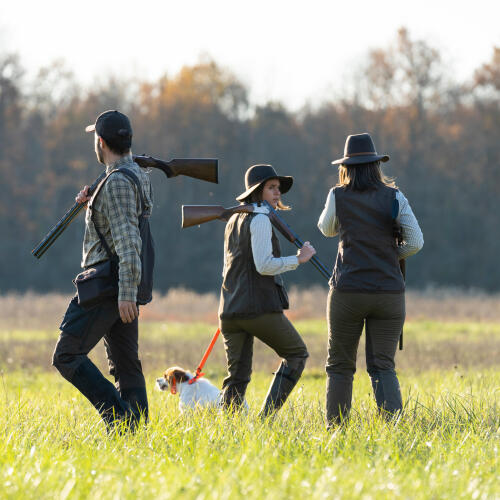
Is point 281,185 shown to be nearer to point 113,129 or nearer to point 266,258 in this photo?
point 266,258

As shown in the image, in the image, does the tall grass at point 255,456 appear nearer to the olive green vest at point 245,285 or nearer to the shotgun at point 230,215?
the olive green vest at point 245,285

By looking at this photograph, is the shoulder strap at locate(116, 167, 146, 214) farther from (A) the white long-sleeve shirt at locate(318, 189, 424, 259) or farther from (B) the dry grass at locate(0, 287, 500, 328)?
(B) the dry grass at locate(0, 287, 500, 328)

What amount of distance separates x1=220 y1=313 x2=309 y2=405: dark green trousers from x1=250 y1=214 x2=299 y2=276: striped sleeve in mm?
344

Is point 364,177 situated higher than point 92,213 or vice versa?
point 364,177

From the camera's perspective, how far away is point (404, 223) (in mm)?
5438

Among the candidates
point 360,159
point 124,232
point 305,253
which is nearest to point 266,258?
point 305,253

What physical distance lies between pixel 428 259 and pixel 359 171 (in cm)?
3930

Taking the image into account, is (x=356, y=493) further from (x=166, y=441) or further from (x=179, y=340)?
(x=179, y=340)

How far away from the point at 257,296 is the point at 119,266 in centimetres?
114

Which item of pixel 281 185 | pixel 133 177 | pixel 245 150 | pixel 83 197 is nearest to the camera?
pixel 133 177

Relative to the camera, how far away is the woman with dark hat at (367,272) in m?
5.40

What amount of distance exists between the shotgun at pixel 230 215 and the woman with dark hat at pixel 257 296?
2.3 inches

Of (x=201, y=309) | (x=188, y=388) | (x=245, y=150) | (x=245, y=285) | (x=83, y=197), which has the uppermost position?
(x=245, y=150)

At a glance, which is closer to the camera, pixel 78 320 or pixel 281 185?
pixel 78 320
